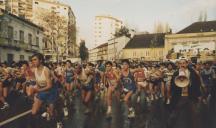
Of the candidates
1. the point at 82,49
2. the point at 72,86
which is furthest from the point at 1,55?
the point at 82,49

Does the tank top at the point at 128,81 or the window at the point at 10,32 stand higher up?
the window at the point at 10,32

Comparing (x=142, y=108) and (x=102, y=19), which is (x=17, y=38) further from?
(x=102, y=19)

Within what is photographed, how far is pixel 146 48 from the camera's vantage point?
9012 centimetres

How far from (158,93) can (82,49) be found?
9018cm

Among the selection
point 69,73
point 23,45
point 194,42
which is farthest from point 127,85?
point 194,42

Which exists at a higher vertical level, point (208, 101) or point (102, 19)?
point (102, 19)

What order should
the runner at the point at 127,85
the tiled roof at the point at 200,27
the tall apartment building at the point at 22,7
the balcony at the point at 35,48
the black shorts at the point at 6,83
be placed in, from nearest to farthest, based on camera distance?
1. the runner at the point at 127,85
2. the black shorts at the point at 6,83
3. the balcony at the point at 35,48
4. the tall apartment building at the point at 22,7
5. the tiled roof at the point at 200,27

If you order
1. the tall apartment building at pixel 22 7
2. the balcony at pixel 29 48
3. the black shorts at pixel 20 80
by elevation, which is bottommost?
the black shorts at pixel 20 80

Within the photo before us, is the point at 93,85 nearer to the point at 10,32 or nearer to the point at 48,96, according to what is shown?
the point at 48,96

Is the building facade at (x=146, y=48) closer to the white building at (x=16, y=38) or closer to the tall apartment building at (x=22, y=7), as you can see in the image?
the tall apartment building at (x=22, y=7)

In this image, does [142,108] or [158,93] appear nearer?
[142,108]

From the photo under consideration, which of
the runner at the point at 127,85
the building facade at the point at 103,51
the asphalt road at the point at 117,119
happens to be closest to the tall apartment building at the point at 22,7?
the building facade at the point at 103,51

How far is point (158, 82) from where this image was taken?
53.1 ft

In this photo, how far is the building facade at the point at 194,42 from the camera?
7050 cm
